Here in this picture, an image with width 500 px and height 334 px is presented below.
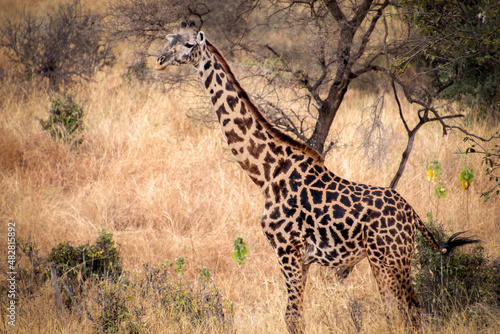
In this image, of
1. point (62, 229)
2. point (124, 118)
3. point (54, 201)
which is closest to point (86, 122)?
point (124, 118)

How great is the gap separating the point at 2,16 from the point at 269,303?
473 inches

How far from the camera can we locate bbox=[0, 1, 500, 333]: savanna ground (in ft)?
14.1

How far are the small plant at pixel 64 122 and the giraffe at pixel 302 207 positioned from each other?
4.58 metres

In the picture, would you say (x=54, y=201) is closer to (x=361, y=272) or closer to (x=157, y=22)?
(x=157, y=22)

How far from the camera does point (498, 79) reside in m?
7.89

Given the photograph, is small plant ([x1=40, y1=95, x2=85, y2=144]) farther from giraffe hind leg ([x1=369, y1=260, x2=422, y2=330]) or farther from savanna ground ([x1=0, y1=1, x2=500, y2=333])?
giraffe hind leg ([x1=369, y1=260, x2=422, y2=330])

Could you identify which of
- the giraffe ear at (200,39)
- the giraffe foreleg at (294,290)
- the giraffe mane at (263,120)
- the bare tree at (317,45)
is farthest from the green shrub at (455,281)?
the giraffe ear at (200,39)

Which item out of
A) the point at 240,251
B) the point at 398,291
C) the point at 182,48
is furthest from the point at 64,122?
the point at 398,291

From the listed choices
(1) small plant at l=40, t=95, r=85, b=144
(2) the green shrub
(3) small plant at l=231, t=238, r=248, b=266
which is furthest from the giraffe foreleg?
(1) small plant at l=40, t=95, r=85, b=144

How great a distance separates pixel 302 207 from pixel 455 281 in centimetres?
178

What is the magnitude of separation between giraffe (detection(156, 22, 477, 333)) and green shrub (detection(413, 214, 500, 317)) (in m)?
0.57

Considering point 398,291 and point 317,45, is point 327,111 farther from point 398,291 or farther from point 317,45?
point 398,291

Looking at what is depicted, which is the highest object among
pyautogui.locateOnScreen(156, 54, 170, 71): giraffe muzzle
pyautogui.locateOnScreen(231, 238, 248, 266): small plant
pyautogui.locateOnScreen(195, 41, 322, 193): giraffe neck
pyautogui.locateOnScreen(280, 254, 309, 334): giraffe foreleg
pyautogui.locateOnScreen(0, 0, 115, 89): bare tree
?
pyautogui.locateOnScreen(0, 0, 115, 89): bare tree

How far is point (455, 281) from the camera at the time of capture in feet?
14.2
